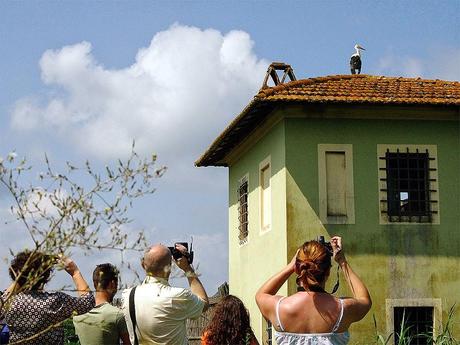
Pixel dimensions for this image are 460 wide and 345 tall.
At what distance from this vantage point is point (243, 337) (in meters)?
6.71

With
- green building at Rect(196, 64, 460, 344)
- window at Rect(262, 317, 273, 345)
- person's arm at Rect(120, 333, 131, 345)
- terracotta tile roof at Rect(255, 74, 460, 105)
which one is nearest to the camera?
person's arm at Rect(120, 333, 131, 345)

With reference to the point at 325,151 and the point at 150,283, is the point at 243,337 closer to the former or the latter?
the point at 150,283

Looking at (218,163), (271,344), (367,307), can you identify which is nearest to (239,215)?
(218,163)

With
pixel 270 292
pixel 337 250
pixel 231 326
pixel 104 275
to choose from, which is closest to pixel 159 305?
pixel 104 275

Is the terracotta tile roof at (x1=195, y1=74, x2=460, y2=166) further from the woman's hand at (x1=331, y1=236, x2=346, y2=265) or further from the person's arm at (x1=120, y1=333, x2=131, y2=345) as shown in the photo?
the woman's hand at (x1=331, y1=236, x2=346, y2=265)

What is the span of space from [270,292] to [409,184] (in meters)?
13.8

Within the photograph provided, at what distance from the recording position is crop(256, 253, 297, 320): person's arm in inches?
203

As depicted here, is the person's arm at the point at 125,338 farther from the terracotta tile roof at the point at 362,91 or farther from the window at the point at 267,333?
the window at the point at 267,333

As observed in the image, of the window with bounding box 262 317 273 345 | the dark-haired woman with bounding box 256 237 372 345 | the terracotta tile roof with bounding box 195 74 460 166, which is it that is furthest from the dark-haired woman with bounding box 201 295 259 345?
the window with bounding box 262 317 273 345

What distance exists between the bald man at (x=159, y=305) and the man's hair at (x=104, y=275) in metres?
0.33

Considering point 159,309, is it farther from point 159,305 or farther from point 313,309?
point 313,309

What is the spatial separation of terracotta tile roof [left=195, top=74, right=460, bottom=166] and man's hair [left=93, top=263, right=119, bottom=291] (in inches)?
446

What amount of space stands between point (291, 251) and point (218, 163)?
6.52 m

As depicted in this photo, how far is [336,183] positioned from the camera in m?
18.6
